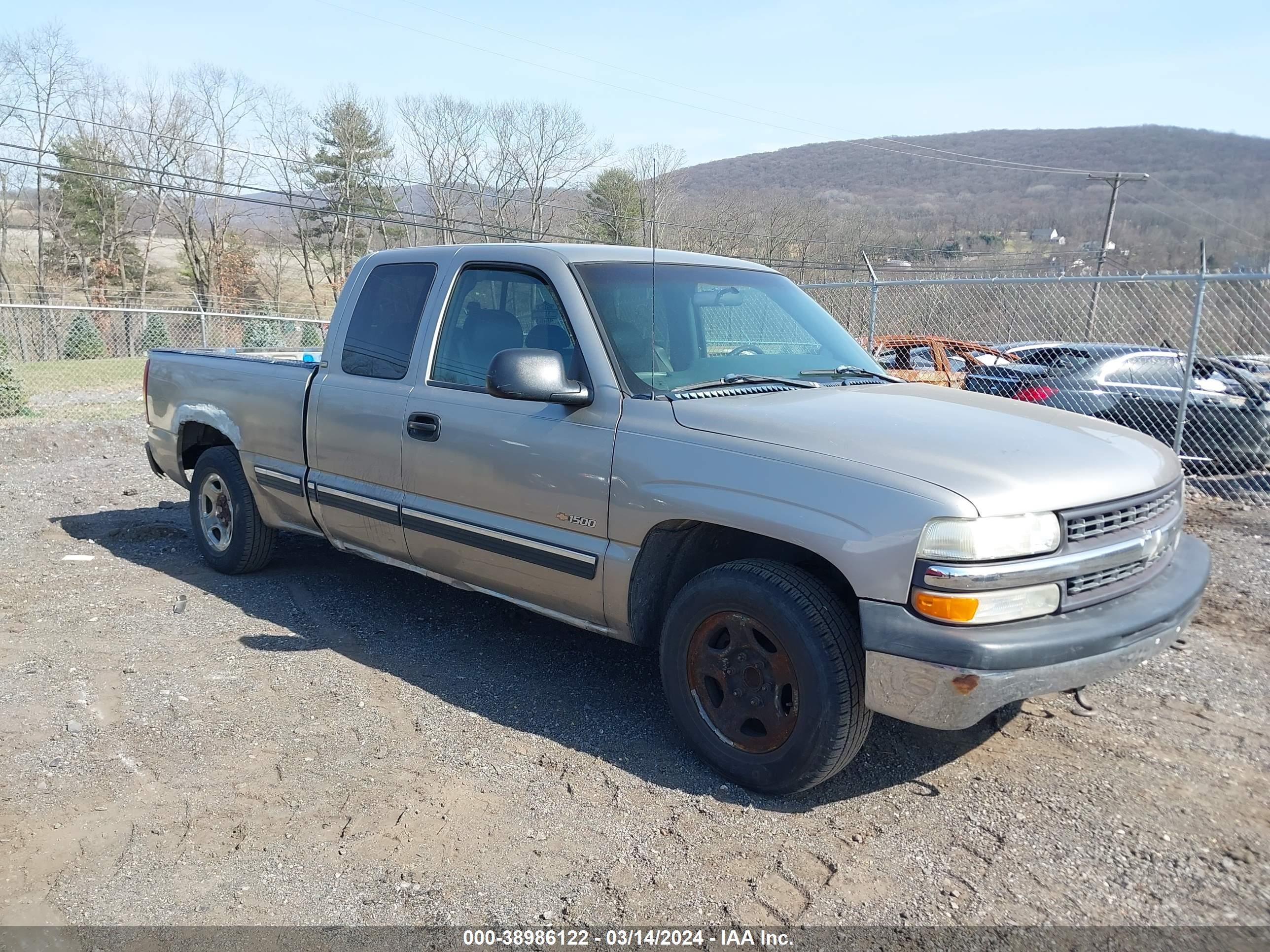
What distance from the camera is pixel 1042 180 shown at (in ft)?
141

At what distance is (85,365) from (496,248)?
22.3m

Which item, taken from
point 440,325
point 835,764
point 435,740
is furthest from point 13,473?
point 835,764

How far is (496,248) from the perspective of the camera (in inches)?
172

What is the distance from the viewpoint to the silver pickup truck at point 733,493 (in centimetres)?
290

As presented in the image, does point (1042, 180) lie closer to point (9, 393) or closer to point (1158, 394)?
point (1158, 394)

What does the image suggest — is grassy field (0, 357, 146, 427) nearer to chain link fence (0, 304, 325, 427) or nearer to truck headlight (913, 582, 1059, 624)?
chain link fence (0, 304, 325, 427)

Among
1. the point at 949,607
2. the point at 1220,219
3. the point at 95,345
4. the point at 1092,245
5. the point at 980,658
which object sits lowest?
the point at 95,345

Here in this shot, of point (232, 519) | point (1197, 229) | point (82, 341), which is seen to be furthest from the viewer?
point (82, 341)

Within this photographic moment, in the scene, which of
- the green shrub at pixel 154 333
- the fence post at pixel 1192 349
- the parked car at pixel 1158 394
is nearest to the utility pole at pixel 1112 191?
the parked car at pixel 1158 394

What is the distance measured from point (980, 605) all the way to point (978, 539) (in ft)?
0.69

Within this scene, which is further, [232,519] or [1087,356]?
[1087,356]

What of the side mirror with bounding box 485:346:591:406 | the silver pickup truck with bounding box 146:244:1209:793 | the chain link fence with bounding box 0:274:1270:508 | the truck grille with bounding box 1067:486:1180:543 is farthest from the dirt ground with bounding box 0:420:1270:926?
the chain link fence with bounding box 0:274:1270:508

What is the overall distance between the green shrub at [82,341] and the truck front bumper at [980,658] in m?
27.9

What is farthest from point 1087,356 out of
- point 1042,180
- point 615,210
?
point 1042,180
